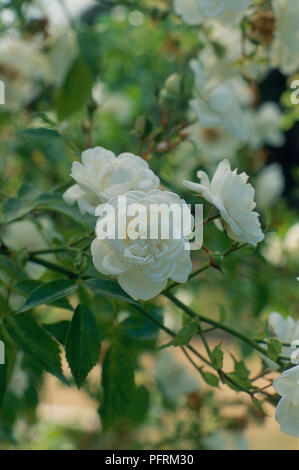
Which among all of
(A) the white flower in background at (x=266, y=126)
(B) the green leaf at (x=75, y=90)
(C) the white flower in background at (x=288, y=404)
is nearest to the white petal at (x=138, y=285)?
(C) the white flower in background at (x=288, y=404)

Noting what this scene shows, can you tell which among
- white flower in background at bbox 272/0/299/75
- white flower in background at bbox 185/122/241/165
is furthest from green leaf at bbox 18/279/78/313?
white flower in background at bbox 185/122/241/165

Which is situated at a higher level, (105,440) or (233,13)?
(233,13)

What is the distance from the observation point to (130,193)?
1.30ft

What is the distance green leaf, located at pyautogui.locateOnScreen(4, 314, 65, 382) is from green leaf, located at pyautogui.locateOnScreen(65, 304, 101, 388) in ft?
0.06

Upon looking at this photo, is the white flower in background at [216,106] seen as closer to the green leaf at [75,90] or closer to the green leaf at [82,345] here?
the green leaf at [75,90]

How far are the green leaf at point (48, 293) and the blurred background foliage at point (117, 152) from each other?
12 centimetres

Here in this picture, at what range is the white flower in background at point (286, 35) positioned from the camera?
2.27 ft

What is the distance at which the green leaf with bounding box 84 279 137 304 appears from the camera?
0.41 metres

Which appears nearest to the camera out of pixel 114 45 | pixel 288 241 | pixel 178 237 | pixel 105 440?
pixel 178 237

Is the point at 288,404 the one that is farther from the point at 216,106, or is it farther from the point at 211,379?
the point at 216,106

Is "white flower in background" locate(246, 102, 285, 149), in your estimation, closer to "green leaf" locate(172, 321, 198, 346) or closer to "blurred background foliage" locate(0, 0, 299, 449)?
"blurred background foliage" locate(0, 0, 299, 449)
